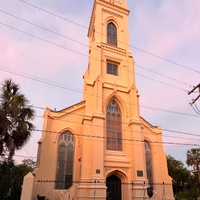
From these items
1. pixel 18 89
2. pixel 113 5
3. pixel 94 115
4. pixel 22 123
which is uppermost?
pixel 113 5

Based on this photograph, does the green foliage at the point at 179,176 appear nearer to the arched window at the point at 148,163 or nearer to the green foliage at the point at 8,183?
the arched window at the point at 148,163

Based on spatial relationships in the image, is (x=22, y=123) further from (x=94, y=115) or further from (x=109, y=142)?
(x=109, y=142)

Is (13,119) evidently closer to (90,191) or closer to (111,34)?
(90,191)

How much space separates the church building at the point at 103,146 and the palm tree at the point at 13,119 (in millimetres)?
2886

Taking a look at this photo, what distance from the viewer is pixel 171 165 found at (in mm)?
40250

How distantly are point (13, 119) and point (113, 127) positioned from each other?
32.4 feet

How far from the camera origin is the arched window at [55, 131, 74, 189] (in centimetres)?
1805

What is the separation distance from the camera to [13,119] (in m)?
15.2

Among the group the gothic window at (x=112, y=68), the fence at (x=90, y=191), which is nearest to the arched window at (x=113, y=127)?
the fence at (x=90, y=191)

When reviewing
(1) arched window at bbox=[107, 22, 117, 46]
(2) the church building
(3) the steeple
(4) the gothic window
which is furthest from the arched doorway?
(1) arched window at bbox=[107, 22, 117, 46]

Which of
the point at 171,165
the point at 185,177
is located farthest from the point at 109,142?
the point at 185,177

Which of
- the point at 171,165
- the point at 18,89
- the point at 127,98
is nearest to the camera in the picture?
the point at 18,89

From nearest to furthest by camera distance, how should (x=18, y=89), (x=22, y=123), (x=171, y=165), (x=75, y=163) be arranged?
(x=22, y=123) < (x=18, y=89) < (x=75, y=163) < (x=171, y=165)

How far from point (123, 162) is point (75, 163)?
15.2 feet
